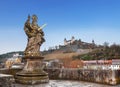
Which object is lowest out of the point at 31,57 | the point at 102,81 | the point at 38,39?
the point at 102,81

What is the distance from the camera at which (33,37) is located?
1473 centimetres

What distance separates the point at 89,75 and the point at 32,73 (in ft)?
13.5

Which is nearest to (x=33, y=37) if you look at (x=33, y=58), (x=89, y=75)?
(x=33, y=58)

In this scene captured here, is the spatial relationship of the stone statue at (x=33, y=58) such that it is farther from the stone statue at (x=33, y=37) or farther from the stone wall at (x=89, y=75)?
the stone wall at (x=89, y=75)

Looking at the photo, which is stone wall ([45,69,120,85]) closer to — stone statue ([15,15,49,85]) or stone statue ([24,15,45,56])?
stone statue ([15,15,49,85])

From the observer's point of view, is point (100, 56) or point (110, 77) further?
point (100, 56)

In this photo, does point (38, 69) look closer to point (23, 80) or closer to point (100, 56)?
A: point (23, 80)

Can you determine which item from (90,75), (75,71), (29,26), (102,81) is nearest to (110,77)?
(102,81)

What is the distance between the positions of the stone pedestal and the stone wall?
3.15 m

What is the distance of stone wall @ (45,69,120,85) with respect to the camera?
14.0m

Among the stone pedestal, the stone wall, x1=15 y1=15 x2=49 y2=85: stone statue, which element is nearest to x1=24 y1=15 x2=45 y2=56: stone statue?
x1=15 y1=15 x2=49 y2=85: stone statue

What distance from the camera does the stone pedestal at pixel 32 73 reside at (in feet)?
45.1

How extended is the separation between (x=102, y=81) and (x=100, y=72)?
1.94ft

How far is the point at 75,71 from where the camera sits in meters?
17.0
